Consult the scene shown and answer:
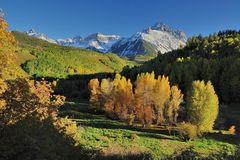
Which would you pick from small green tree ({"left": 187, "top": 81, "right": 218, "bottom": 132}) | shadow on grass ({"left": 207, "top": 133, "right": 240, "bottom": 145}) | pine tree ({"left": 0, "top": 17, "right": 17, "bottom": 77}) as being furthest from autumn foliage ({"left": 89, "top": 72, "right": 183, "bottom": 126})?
pine tree ({"left": 0, "top": 17, "right": 17, "bottom": 77})

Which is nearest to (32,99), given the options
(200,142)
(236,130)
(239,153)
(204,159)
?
(204,159)

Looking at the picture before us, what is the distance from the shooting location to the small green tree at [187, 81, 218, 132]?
8112cm

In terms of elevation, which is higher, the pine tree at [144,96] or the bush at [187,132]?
the pine tree at [144,96]

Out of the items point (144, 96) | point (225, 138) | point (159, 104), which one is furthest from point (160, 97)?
point (225, 138)

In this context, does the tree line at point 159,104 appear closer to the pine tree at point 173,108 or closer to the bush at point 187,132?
the pine tree at point 173,108

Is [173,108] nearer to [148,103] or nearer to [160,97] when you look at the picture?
[160,97]

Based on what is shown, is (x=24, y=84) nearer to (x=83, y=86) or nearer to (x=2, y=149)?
(x=2, y=149)

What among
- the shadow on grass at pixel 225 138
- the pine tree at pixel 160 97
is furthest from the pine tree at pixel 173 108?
the shadow on grass at pixel 225 138

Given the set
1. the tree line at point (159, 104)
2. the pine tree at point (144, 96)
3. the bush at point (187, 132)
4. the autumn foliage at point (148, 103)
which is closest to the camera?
the bush at point (187, 132)

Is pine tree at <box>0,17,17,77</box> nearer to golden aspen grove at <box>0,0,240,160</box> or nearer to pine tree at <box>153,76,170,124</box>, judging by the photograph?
golden aspen grove at <box>0,0,240,160</box>

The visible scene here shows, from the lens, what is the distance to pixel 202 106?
82875mm

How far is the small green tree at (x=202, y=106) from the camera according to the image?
81125mm

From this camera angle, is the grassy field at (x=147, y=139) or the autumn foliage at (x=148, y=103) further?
the autumn foliage at (x=148, y=103)

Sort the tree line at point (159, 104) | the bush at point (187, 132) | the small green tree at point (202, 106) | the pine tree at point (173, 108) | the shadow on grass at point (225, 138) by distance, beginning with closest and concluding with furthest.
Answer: the bush at point (187, 132), the shadow on grass at point (225, 138), the small green tree at point (202, 106), the tree line at point (159, 104), the pine tree at point (173, 108)
